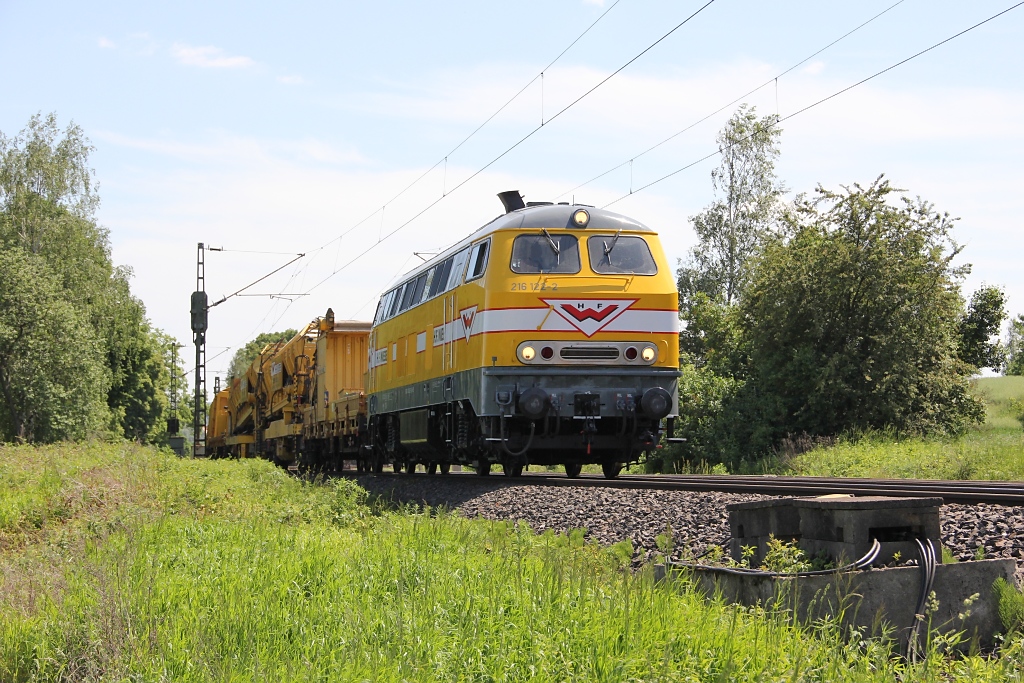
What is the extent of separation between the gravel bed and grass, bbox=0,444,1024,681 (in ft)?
1.88

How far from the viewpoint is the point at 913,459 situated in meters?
19.2

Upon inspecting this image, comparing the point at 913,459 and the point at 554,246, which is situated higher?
the point at 554,246

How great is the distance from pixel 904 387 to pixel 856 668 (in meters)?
22.0

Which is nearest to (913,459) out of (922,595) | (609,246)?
(609,246)

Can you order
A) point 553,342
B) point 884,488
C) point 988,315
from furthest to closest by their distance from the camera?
point 988,315 → point 553,342 → point 884,488

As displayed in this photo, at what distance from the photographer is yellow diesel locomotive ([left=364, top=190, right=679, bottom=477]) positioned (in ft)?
44.4

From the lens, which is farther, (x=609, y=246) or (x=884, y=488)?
(x=609, y=246)

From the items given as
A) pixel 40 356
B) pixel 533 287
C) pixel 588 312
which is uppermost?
pixel 40 356

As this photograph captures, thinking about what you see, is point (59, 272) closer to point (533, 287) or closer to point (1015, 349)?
point (533, 287)

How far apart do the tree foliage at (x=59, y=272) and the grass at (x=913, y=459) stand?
3013cm

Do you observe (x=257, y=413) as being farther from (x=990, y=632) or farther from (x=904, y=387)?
(x=990, y=632)

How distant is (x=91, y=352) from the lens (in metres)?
43.2

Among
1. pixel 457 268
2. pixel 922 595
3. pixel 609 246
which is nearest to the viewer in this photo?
pixel 922 595

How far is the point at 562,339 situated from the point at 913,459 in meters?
8.89
